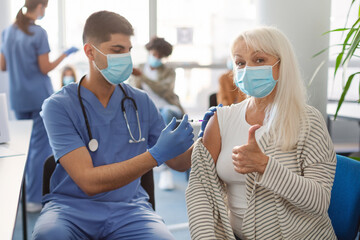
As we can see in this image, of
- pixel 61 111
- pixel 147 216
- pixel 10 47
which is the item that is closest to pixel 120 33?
pixel 61 111

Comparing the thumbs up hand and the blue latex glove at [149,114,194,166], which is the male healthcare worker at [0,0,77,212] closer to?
the blue latex glove at [149,114,194,166]

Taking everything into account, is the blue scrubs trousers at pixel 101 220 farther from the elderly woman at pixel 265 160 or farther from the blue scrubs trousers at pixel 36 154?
the blue scrubs trousers at pixel 36 154

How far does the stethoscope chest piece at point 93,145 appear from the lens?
1431 millimetres

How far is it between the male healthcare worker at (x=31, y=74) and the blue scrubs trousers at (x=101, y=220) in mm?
1420

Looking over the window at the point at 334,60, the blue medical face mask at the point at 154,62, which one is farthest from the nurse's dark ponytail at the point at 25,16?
the window at the point at 334,60

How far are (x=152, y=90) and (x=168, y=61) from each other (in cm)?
34

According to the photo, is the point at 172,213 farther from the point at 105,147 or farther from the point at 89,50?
the point at 89,50

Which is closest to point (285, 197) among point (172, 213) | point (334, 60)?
point (172, 213)

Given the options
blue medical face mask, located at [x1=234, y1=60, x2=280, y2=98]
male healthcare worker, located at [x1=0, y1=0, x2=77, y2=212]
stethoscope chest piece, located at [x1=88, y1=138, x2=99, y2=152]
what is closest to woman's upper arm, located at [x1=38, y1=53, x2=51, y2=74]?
male healthcare worker, located at [x1=0, y1=0, x2=77, y2=212]

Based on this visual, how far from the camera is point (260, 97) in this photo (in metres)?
1.36

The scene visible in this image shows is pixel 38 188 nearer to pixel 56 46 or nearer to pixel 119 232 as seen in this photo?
pixel 56 46

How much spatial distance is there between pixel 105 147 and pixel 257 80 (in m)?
0.58

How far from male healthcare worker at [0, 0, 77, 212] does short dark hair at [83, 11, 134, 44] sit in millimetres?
1166

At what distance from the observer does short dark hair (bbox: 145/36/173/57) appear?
2.89 meters
